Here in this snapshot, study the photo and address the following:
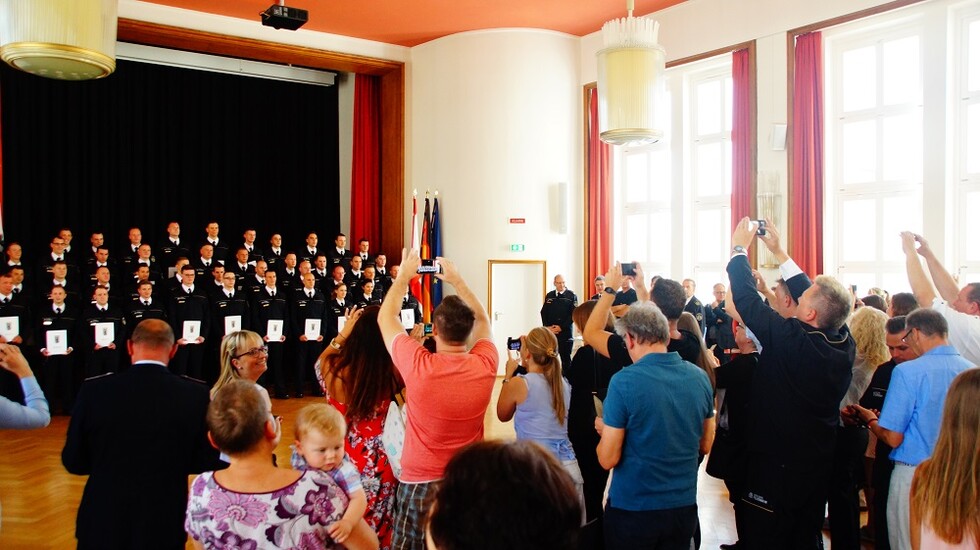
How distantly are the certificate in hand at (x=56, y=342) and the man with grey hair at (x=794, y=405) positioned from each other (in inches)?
328

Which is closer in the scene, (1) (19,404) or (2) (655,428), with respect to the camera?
(1) (19,404)

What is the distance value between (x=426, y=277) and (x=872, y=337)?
8838mm

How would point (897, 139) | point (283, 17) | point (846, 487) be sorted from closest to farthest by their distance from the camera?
point (846, 487), point (283, 17), point (897, 139)

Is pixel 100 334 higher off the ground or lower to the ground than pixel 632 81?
lower

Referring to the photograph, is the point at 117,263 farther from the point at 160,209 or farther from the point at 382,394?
the point at 382,394

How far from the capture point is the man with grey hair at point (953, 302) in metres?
3.67

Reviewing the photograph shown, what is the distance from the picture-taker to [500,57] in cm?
1293

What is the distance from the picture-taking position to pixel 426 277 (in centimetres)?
1221

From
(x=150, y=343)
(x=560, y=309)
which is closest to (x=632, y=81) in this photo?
(x=150, y=343)

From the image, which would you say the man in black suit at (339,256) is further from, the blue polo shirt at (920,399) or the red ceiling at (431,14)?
the blue polo shirt at (920,399)

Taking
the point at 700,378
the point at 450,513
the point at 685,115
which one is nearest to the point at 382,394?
the point at 700,378

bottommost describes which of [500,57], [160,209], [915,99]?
[160,209]

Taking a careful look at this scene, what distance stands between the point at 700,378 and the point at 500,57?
10936 millimetres

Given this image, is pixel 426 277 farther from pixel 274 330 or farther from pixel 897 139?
pixel 897 139
